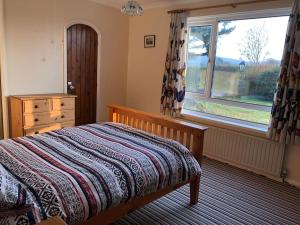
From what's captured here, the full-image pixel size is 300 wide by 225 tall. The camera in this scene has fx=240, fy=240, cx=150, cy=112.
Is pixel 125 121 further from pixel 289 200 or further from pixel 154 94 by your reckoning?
pixel 289 200

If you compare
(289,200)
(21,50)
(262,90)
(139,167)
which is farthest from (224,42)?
(21,50)

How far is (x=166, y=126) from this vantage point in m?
2.62

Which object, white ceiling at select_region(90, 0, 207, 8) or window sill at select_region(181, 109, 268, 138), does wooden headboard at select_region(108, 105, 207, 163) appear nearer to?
window sill at select_region(181, 109, 268, 138)

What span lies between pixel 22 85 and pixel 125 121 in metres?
1.73

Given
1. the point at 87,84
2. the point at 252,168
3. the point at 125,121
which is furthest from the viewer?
the point at 87,84

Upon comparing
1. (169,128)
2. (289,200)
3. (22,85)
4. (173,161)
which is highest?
(22,85)

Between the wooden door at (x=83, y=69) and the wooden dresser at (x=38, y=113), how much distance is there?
61 centimetres

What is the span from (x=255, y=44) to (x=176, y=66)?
1215 millimetres

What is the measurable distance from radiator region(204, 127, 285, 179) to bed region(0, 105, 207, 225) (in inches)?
45.2

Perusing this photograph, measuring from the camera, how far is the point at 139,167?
6.02 feet

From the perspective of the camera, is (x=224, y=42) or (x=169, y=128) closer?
(x=169, y=128)

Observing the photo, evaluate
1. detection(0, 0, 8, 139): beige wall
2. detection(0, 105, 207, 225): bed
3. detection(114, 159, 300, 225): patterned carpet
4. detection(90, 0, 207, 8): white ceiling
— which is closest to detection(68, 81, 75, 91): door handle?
detection(0, 0, 8, 139): beige wall

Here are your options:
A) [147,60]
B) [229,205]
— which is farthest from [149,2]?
[229,205]

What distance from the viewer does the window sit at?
322 centimetres
